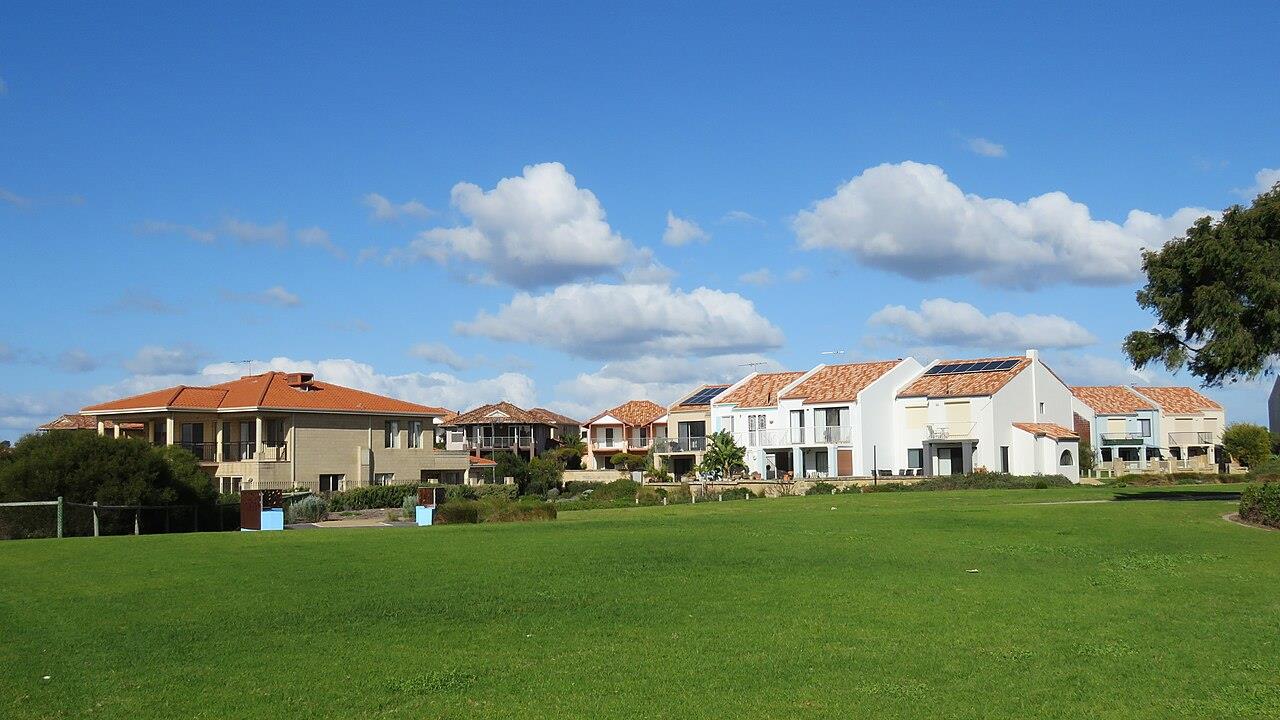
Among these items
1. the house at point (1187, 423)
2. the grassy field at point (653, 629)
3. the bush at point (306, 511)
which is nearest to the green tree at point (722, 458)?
the bush at point (306, 511)

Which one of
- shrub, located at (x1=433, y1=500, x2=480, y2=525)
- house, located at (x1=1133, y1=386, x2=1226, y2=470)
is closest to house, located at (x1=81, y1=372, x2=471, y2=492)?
shrub, located at (x1=433, y1=500, x2=480, y2=525)

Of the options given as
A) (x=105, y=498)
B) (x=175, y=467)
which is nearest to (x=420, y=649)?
(x=105, y=498)

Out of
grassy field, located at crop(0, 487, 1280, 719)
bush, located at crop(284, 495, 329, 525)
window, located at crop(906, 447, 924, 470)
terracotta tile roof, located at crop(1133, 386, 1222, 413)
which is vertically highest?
terracotta tile roof, located at crop(1133, 386, 1222, 413)

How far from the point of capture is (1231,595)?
16.9m

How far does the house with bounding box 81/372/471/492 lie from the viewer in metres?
64.4

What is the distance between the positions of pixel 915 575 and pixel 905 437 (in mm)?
62530

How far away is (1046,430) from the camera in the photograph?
74438mm

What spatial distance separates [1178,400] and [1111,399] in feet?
28.3

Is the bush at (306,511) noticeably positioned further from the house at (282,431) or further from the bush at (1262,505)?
the bush at (1262,505)

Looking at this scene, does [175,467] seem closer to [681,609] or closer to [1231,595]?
[681,609]

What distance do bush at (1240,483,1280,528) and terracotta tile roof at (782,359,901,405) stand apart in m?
47.1

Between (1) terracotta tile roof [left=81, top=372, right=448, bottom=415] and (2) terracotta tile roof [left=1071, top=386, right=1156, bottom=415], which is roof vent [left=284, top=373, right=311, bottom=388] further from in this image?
(2) terracotta tile roof [left=1071, top=386, right=1156, bottom=415]

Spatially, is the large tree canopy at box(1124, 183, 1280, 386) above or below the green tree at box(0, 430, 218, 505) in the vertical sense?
above

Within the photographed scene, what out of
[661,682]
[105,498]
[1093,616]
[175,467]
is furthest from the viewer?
[175,467]
